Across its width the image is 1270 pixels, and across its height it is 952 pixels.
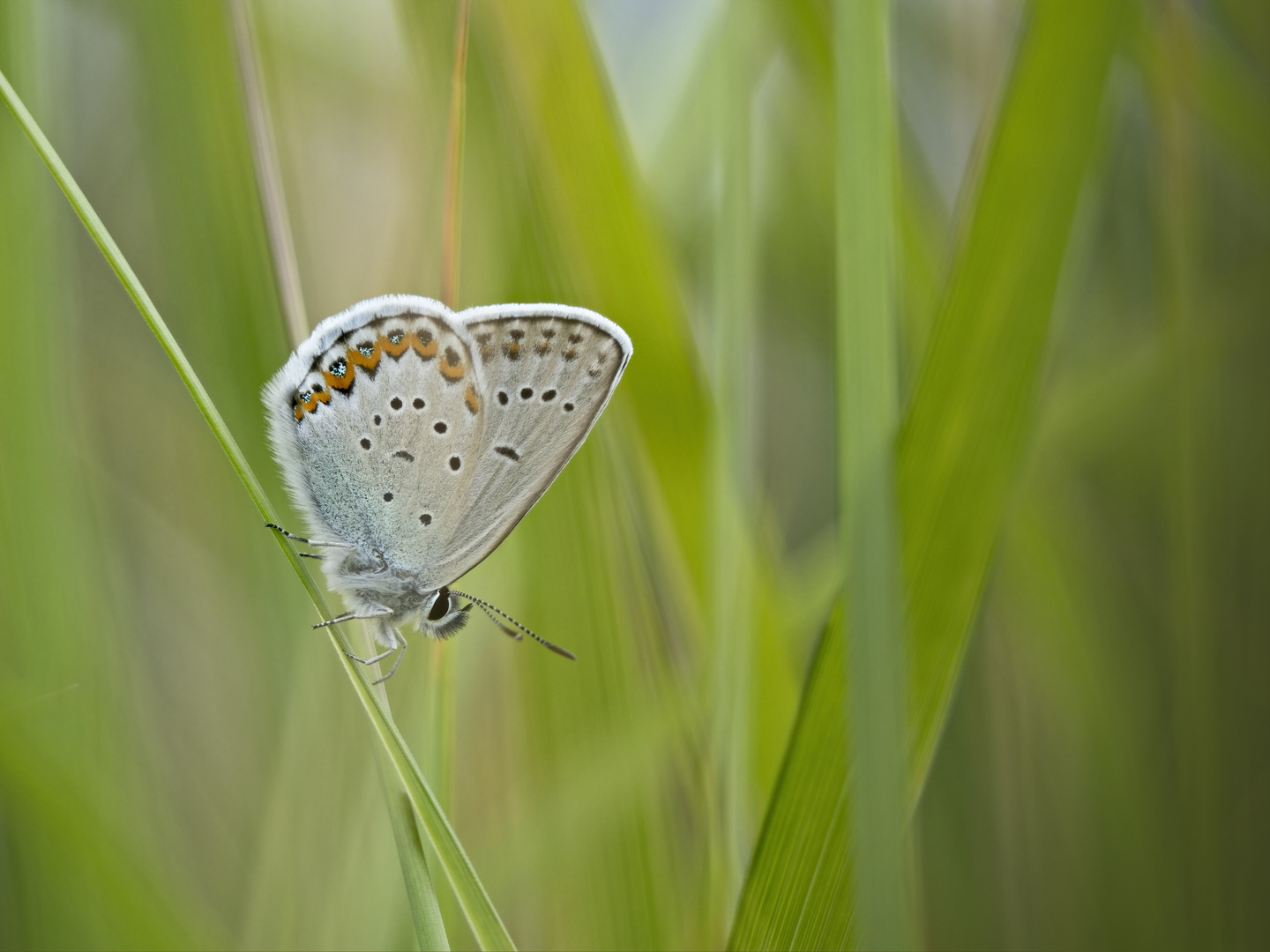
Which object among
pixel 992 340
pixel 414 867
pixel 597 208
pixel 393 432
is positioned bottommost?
pixel 414 867

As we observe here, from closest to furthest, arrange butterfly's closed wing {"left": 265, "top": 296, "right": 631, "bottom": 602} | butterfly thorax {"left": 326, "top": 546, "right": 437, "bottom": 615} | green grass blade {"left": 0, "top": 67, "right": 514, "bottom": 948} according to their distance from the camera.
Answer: green grass blade {"left": 0, "top": 67, "right": 514, "bottom": 948}, butterfly's closed wing {"left": 265, "top": 296, "right": 631, "bottom": 602}, butterfly thorax {"left": 326, "top": 546, "right": 437, "bottom": 615}

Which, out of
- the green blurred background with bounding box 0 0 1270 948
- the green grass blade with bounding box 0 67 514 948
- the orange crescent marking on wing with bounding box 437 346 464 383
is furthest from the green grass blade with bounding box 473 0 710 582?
the green grass blade with bounding box 0 67 514 948

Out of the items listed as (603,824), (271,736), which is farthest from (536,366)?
(271,736)

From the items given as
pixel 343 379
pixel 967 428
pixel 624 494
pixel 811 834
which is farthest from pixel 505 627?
pixel 967 428

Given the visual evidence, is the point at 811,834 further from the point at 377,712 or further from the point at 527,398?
the point at 527,398

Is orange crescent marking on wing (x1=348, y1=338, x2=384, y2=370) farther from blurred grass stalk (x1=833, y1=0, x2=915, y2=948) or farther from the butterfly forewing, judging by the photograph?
blurred grass stalk (x1=833, y1=0, x2=915, y2=948)

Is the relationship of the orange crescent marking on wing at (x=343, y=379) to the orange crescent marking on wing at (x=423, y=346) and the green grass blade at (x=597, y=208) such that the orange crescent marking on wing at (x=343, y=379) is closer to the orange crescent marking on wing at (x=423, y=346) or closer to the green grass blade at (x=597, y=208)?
the orange crescent marking on wing at (x=423, y=346)

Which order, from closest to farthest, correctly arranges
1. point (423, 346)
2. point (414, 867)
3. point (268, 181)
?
point (414, 867)
point (268, 181)
point (423, 346)

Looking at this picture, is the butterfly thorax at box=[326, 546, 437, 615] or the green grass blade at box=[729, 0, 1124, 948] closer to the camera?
the green grass blade at box=[729, 0, 1124, 948]
